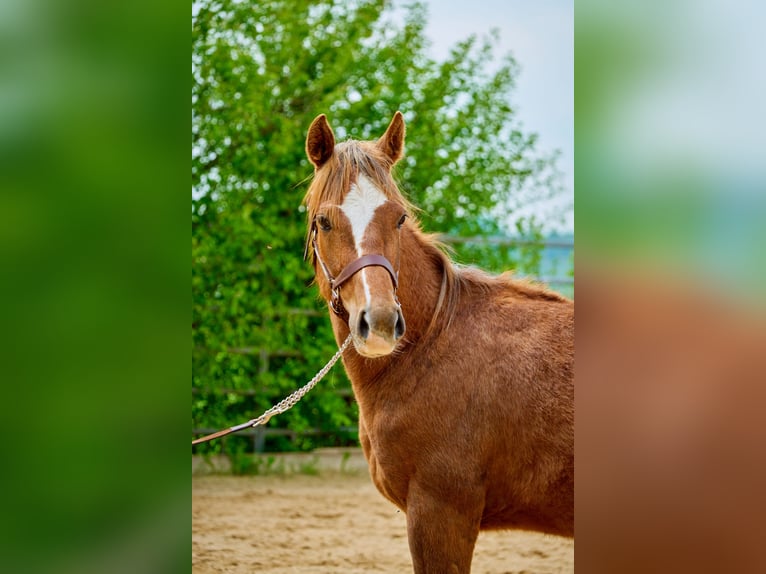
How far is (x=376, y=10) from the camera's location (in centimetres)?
624

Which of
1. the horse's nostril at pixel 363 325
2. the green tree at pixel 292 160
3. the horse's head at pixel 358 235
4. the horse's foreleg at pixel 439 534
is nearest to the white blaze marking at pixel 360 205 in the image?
the horse's head at pixel 358 235

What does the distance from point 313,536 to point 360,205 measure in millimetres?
Answer: 2976

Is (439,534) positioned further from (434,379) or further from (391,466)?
(434,379)

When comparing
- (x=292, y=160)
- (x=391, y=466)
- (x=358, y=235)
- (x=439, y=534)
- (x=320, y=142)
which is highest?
(x=292, y=160)

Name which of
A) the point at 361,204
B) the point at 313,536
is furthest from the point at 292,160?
the point at 361,204

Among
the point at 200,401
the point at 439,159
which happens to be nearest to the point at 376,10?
the point at 439,159

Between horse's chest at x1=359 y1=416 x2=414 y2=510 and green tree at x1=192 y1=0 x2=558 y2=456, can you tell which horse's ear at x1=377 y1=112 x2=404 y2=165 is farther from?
green tree at x1=192 y1=0 x2=558 y2=456

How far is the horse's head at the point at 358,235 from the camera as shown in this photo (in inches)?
85.0

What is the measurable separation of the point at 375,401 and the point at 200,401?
3.77 meters

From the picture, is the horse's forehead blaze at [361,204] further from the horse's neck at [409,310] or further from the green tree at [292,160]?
the green tree at [292,160]

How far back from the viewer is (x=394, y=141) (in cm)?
267
